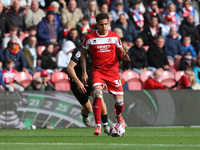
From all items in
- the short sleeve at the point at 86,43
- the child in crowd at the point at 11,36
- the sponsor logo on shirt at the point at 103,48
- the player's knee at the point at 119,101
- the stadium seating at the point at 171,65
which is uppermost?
the short sleeve at the point at 86,43

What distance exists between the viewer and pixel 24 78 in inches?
618

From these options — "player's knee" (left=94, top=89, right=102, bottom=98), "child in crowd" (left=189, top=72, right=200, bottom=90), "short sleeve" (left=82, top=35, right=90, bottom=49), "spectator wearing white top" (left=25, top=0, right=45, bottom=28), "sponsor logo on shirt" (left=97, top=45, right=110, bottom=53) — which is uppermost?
"spectator wearing white top" (left=25, top=0, right=45, bottom=28)

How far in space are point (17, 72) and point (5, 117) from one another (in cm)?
228

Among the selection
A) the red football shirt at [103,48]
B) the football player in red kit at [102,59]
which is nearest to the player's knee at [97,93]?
the football player in red kit at [102,59]

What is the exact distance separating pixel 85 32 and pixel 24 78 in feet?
10.0

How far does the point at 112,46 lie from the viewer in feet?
31.1

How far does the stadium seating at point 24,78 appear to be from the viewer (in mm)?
15367

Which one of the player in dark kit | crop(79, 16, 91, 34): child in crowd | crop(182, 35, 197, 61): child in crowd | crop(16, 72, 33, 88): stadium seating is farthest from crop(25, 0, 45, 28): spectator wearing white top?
the player in dark kit

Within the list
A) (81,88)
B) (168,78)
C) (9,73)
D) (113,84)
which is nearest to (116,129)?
(113,84)

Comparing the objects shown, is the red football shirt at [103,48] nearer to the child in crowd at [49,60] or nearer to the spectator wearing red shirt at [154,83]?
the spectator wearing red shirt at [154,83]

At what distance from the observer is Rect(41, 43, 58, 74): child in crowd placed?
54.2 ft

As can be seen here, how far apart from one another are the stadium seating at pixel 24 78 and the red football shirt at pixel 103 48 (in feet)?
20.1

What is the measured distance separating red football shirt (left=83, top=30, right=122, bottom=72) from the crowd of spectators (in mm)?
6196

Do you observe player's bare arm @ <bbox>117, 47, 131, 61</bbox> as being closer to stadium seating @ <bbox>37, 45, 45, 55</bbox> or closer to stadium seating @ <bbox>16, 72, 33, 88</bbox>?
stadium seating @ <bbox>16, 72, 33, 88</bbox>
